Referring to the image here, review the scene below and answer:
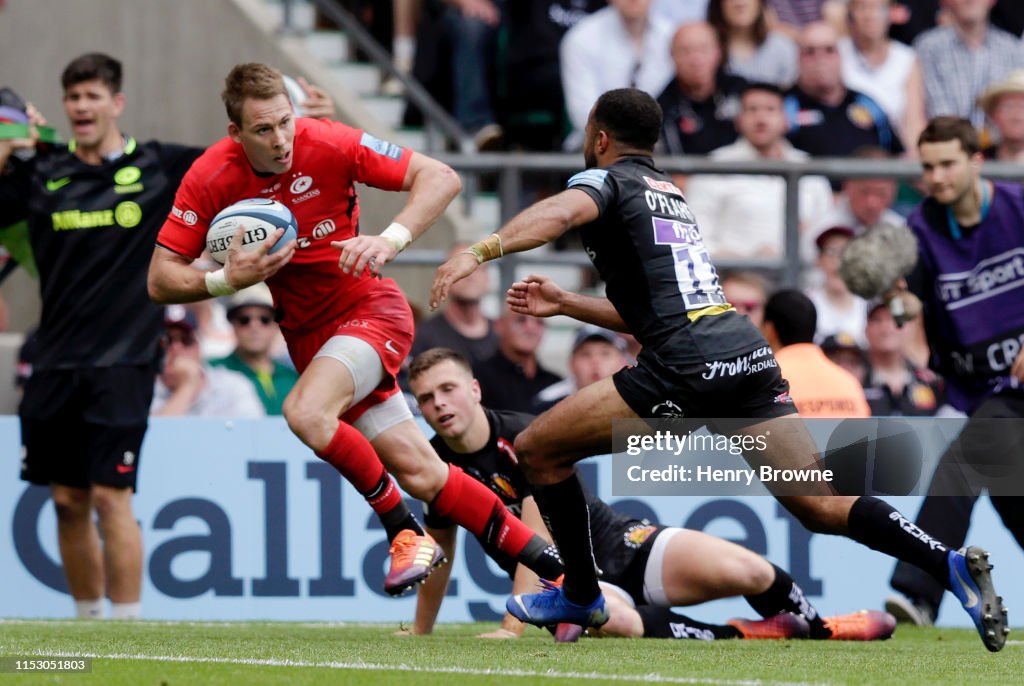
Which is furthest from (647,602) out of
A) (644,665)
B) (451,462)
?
(644,665)

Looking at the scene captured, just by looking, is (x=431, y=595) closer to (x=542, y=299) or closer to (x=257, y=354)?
(x=542, y=299)

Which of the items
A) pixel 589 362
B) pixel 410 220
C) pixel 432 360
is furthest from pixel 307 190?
Result: pixel 589 362

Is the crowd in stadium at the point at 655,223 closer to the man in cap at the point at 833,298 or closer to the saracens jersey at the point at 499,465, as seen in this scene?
the man in cap at the point at 833,298

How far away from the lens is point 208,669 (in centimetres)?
604

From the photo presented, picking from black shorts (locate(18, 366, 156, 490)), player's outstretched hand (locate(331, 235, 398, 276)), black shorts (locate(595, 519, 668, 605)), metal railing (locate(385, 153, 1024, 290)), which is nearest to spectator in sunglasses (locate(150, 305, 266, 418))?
metal railing (locate(385, 153, 1024, 290))

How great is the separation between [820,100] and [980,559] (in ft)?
23.5

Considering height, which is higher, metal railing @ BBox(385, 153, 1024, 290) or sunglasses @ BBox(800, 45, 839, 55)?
sunglasses @ BBox(800, 45, 839, 55)

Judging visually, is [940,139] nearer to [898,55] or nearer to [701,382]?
[701,382]

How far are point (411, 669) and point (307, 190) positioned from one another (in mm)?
2544

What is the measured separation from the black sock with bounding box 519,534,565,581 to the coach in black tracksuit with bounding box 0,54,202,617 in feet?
8.48

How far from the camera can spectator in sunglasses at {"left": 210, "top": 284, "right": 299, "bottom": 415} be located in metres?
11.3

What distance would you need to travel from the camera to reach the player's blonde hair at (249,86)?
7.41 meters

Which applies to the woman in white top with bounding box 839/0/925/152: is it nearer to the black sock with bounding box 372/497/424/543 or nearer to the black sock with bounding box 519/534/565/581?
the black sock with bounding box 519/534/565/581

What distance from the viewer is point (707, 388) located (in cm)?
661
